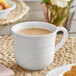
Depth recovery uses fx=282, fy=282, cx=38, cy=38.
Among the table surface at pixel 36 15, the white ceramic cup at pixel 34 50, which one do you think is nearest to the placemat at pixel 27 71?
the white ceramic cup at pixel 34 50

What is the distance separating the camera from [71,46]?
2.96 feet

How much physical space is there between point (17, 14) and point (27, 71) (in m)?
0.49

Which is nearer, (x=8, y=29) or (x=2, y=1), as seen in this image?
(x=8, y=29)

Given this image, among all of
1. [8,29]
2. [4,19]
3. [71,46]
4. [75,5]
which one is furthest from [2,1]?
[71,46]

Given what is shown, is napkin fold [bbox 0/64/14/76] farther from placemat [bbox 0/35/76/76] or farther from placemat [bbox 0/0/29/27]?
placemat [bbox 0/0/29/27]

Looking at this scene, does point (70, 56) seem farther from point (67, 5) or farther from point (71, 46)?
point (67, 5)

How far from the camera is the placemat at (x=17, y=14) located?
1.09 m

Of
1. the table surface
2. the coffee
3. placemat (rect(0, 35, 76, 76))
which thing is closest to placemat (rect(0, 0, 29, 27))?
the table surface

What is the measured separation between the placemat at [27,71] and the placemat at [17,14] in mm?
Answer: 153

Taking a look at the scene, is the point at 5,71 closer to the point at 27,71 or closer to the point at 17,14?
the point at 27,71

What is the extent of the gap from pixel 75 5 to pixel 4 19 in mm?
289

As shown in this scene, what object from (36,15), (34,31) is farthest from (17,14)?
(34,31)

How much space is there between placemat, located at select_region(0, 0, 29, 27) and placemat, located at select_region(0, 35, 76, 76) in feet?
0.50

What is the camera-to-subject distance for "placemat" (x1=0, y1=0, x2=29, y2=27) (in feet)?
3.59
